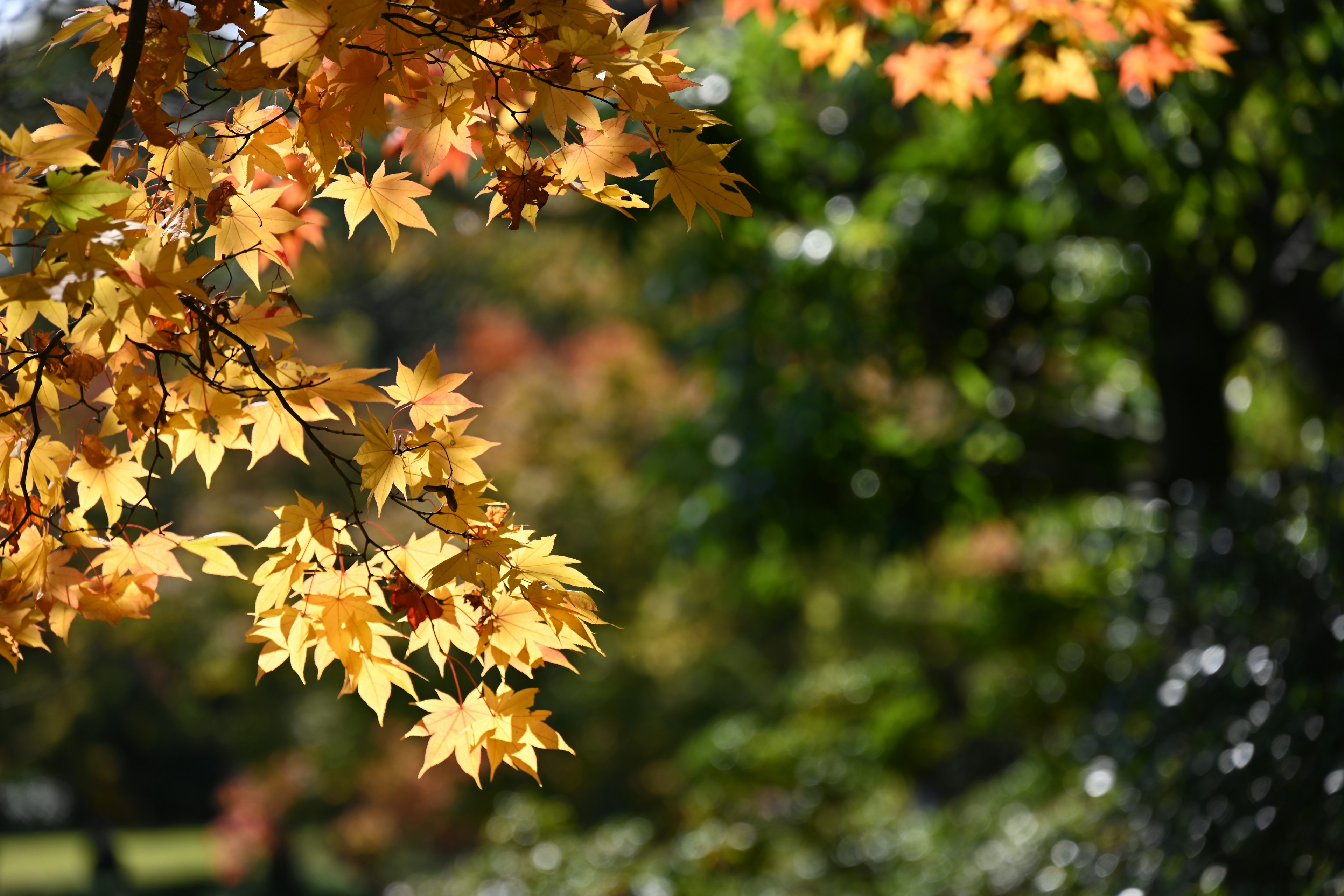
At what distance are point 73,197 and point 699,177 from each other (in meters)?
0.60

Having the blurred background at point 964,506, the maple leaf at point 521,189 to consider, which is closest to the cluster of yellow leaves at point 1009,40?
the blurred background at point 964,506

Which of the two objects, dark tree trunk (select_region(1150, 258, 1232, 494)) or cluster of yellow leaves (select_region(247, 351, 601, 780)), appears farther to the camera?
dark tree trunk (select_region(1150, 258, 1232, 494))

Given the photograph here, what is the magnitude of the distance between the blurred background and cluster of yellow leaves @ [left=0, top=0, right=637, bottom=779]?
135 cm

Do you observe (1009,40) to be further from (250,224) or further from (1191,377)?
(1191,377)

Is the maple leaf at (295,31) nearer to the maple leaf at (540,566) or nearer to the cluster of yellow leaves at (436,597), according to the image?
the cluster of yellow leaves at (436,597)

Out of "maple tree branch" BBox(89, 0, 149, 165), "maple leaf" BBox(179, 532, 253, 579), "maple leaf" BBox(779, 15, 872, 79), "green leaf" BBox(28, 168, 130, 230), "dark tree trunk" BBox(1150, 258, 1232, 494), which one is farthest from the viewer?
"dark tree trunk" BBox(1150, 258, 1232, 494)

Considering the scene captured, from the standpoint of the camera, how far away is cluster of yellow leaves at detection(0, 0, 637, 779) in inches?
41.0

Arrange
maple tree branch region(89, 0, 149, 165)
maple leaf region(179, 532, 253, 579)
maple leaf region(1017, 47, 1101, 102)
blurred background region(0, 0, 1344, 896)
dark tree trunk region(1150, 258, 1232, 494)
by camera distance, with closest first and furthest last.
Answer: maple tree branch region(89, 0, 149, 165), maple leaf region(179, 532, 253, 579), maple leaf region(1017, 47, 1101, 102), blurred background region(0, 0, 1344, 896), dark tree trunk region(1150, 258, 1232, 494)

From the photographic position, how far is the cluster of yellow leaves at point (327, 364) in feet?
3.42

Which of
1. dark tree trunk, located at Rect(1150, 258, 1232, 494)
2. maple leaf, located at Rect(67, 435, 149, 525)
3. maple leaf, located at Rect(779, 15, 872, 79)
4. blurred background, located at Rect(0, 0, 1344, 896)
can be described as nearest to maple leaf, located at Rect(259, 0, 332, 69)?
maple leaf, located at Rect(67, 435, 149, 525)

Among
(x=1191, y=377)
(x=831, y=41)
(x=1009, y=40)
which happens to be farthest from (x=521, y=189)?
(x=1191, y=377)

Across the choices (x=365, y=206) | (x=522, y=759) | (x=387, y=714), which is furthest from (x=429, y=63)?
(x=387, y=714)

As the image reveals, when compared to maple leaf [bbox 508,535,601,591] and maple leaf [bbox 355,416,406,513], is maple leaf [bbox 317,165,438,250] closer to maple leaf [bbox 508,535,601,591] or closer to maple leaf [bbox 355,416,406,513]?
maple leaf [bbox 355,416,406,513]

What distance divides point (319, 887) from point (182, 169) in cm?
1005
